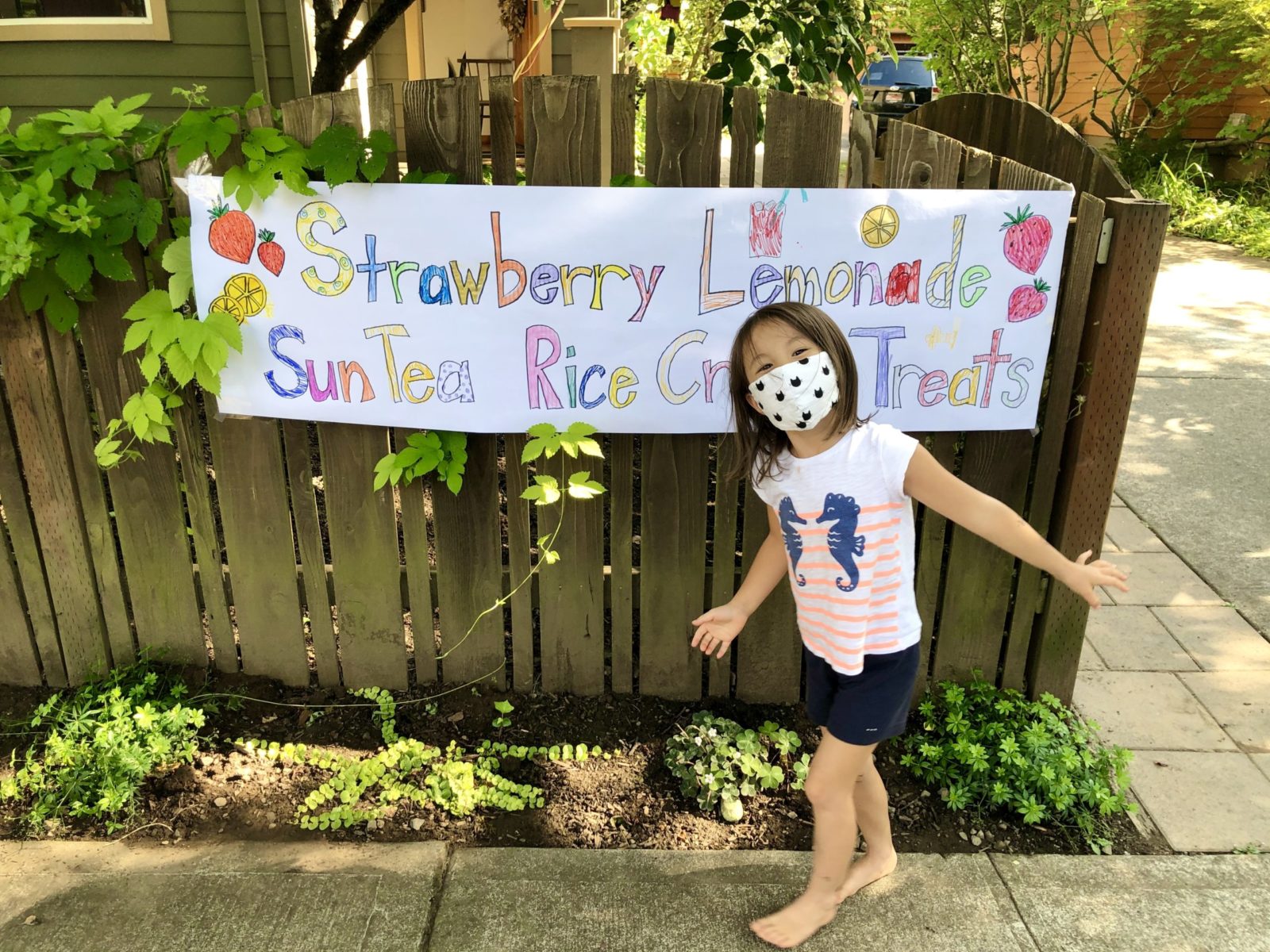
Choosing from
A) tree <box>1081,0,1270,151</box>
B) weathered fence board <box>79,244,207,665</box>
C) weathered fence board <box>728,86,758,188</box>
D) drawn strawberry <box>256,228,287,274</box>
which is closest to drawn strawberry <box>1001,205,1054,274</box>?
weathered fence board <box>728,86,758,188</box>

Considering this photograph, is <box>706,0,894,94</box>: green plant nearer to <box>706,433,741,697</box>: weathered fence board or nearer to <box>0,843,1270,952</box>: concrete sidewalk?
<box>706,433,741,697</box>: weathered fence board

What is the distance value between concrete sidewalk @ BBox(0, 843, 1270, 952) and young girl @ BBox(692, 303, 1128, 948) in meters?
0.20

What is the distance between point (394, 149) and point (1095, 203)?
5.94ft

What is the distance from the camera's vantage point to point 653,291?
247 centimetres

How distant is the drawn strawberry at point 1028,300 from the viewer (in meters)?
2.51

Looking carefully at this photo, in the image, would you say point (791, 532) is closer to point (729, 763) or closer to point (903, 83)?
point (729, 763)

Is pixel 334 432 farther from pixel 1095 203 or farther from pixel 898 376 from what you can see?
pixel 1095 203

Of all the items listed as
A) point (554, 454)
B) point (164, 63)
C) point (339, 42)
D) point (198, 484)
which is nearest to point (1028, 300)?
point (554, 454)

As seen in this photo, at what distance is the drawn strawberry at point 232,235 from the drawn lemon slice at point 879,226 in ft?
5.27

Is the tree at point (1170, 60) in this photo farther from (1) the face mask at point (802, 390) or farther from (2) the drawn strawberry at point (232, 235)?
(2) the drawn strawberry at point (232, 235)

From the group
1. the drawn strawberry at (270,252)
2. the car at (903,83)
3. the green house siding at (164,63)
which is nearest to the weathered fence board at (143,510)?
the drawn strawberry at (270,252)

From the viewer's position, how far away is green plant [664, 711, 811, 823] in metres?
2.57

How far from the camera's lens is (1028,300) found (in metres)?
2.52

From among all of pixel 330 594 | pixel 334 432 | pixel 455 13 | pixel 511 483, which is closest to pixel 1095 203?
pixel 511 483
